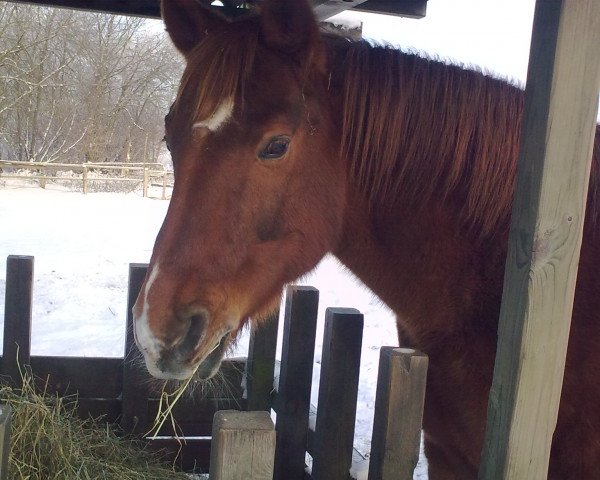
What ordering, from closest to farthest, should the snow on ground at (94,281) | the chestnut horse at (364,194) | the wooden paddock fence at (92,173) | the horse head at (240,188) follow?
the horse head at (240,188) → the chestnut horse at (364,194) → the snow on ground at (94,281) → the wooden paddock fence at (92,173)

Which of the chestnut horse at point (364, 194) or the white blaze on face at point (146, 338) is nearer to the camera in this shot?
the white blaze on face at point (146, 338)

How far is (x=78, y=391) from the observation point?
123 inches

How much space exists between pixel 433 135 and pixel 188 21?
3.55 feet

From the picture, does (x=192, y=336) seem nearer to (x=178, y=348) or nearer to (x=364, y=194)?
(x=178, y=348)

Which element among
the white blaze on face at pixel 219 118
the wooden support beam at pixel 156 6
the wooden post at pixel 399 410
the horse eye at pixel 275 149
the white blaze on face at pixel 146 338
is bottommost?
the wooden post at pixel 399 410

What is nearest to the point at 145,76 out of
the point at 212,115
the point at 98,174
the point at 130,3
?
the point at 98,174

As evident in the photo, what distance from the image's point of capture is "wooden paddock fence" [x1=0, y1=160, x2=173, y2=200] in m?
21.6

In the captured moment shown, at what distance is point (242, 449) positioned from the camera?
1224mm

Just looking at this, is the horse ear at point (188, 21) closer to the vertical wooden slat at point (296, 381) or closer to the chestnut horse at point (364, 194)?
the chestnut horse at point (364, 194)

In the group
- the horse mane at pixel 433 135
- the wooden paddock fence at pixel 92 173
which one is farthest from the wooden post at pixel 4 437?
the wooden paddock fence at pixel 92 173

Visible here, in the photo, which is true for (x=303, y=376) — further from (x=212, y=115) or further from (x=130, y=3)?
(x=130, y=3)

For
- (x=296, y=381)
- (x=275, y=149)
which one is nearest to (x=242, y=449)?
(x=275, y=149)

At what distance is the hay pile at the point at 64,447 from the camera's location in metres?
2.43

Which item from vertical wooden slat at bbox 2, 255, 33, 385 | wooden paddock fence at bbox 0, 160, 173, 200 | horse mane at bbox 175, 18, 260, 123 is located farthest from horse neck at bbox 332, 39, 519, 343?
wooden paddock fence at bbox 0, 160, 173, 200
